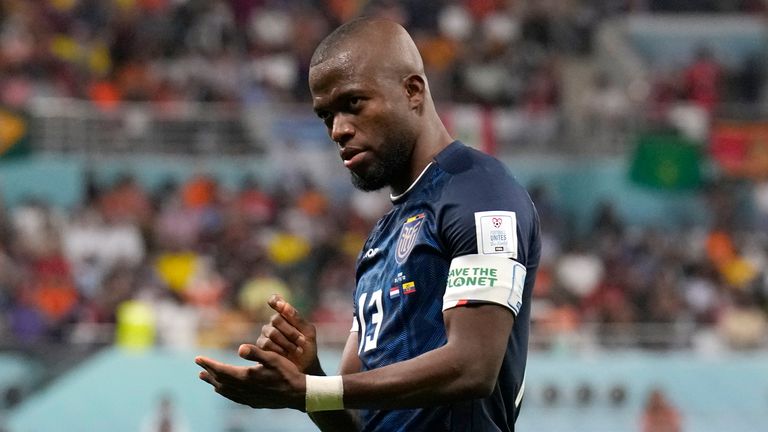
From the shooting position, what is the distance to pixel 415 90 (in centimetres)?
425

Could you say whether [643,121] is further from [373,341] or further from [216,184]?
[373,341]

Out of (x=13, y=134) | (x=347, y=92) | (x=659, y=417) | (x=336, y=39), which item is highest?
(x=13, y=134)

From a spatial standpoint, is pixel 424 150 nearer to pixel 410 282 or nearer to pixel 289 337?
pixel 410 282

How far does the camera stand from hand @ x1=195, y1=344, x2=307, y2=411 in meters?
3.77

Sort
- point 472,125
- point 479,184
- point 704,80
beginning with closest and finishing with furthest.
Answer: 1. point 479,184
2. point 472,125
3. point 704,80

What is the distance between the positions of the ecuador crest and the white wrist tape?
1.60 feet

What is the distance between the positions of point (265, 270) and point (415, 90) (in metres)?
11.7

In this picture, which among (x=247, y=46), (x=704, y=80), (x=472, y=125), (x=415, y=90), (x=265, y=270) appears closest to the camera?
(x=415, y=90)

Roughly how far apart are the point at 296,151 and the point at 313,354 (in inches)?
550

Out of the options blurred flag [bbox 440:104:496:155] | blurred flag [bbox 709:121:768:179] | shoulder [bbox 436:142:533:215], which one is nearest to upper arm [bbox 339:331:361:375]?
shoulder [bbox 436:142:533:215]

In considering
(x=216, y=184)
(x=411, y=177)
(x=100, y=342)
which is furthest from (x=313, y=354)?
(x=216, y=184)

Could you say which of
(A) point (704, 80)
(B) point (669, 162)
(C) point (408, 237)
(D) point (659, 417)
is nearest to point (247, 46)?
(B) point (669, 162)

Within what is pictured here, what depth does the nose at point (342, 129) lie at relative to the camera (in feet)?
13.6

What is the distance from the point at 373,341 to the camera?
425 cm
